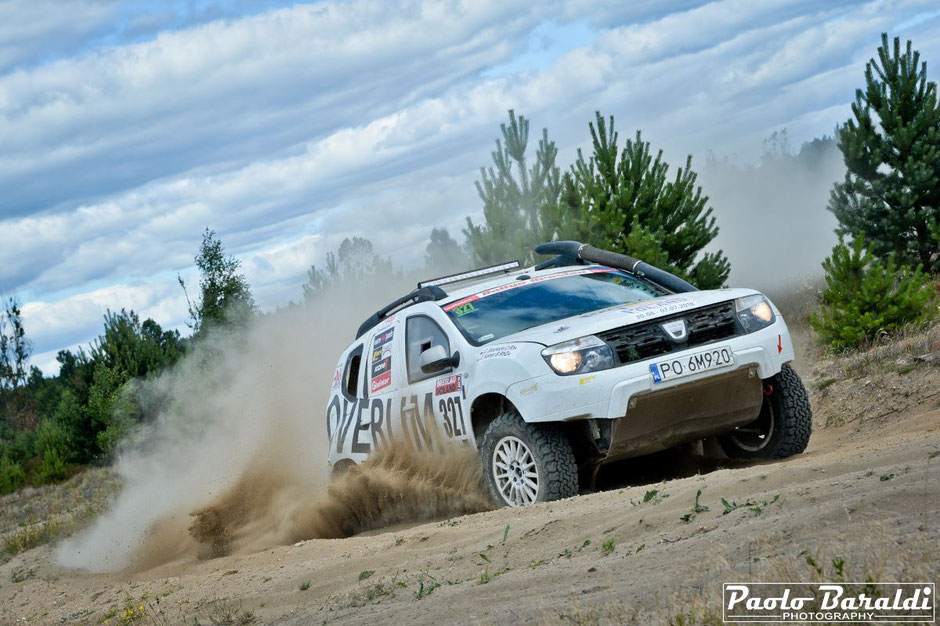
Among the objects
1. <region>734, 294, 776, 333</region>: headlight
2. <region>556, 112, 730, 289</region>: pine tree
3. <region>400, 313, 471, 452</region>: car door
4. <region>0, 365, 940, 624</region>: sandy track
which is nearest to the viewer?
<region>0, 365, 940, 624</region>: sandy track

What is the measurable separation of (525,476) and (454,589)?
202cm

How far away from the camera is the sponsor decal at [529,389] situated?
22.6 ft

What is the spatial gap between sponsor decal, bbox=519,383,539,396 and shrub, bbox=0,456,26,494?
1246 inches

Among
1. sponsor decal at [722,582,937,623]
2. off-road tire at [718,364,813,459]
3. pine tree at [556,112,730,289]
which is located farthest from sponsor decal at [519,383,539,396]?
pine tree at [556,112,730,289]

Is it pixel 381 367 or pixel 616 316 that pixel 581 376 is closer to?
pixel 616 316

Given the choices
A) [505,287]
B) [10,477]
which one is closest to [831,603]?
[505,287]

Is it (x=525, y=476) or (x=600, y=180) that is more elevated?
(x=600, y=180)

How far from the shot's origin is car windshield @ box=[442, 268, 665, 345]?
7.86m

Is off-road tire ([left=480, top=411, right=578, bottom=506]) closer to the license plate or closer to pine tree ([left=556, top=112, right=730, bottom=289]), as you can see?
the license plate

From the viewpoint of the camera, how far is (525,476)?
7.13 meters

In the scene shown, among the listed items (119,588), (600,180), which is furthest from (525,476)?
(600,180)

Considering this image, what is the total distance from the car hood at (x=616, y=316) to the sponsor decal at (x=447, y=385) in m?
0.48

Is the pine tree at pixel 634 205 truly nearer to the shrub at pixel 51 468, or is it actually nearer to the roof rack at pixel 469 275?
the roof rack at pixel 469 275

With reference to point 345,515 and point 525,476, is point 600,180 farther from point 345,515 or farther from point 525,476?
point 525,476
